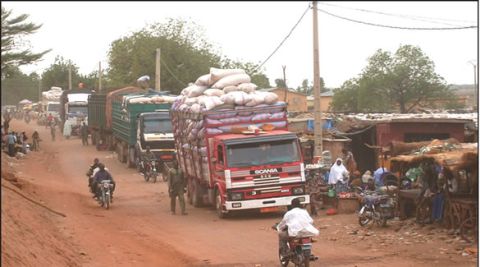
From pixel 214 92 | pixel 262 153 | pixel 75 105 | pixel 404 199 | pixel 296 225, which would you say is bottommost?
pixel 404 199

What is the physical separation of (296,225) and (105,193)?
1180cm

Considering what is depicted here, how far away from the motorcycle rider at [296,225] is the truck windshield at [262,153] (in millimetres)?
6822

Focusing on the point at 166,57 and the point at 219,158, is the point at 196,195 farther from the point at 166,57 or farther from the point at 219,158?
the point at 166,57

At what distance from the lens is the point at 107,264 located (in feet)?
44.4

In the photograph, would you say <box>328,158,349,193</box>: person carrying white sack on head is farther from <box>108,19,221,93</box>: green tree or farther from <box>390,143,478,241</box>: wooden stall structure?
<box>108,19,221,93</box>: green tree

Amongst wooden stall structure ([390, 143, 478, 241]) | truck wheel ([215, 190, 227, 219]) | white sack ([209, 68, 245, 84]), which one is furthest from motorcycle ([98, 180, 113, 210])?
wooden stall structure ([390, 143, 478, 241])

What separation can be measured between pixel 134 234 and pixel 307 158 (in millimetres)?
11085

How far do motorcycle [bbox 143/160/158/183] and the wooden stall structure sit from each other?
14950 millimetres

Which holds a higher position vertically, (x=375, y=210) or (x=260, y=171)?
(x=260, y=171)

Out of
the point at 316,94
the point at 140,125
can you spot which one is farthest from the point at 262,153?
the point at 140,125

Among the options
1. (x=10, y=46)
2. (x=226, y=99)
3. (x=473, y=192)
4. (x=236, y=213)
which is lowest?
(x=236, y=213)

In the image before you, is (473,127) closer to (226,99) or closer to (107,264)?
(226,99)

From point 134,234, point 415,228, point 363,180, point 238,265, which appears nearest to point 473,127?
point 363,180

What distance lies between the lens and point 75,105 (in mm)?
52094
